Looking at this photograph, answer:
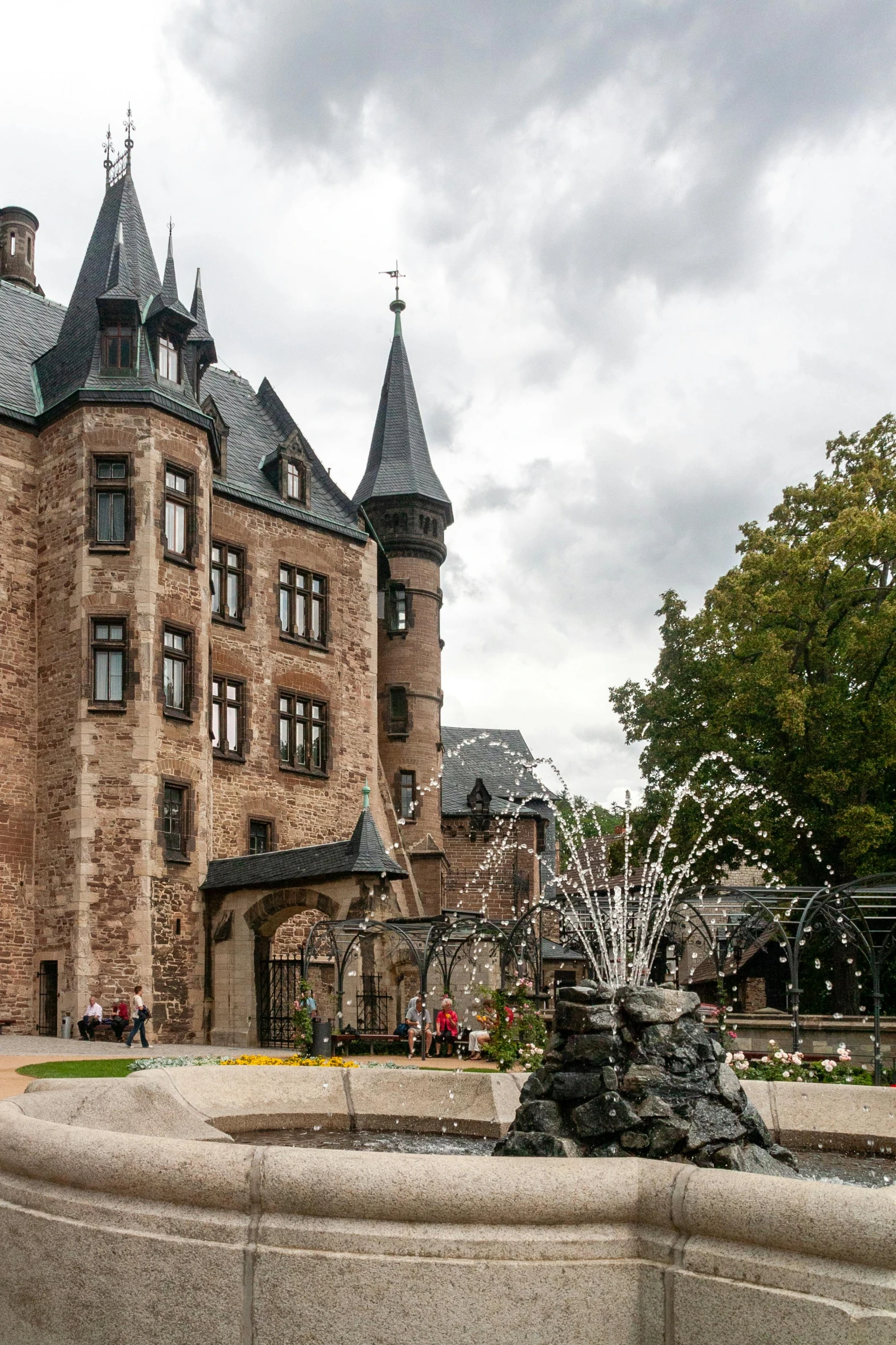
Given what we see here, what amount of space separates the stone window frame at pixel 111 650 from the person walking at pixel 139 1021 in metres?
5.87

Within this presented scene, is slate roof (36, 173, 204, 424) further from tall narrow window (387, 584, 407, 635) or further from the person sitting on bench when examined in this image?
the person sitting on bench

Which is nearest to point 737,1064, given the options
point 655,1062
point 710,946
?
point 655,1062

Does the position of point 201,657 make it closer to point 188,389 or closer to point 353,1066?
point 188,389

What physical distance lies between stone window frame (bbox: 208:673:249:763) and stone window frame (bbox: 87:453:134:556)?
4910mm

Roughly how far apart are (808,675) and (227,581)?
14529 millimetres

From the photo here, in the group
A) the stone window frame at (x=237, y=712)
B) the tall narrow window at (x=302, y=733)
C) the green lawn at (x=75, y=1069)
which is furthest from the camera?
the tall narrow window at (x=302, y=733)

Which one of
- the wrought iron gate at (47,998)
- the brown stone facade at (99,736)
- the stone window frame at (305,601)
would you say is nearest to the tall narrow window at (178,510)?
the brown stone facade at (99,736)

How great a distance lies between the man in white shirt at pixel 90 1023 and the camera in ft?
86.5

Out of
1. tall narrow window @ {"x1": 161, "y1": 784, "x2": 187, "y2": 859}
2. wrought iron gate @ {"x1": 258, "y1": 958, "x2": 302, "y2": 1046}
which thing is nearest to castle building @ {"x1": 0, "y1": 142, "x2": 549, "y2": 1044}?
tall narrow window @ {"x1": 161, "y1": 784, "x2": 187, "y2": 859}

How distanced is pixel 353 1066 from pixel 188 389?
24928mm

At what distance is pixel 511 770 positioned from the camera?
56031 millimetres

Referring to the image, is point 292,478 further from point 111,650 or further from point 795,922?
point 795,922

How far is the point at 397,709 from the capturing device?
4228 centimetres

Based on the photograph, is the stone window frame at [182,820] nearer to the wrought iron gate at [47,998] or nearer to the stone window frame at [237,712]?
the stone window frame at [237,712]
